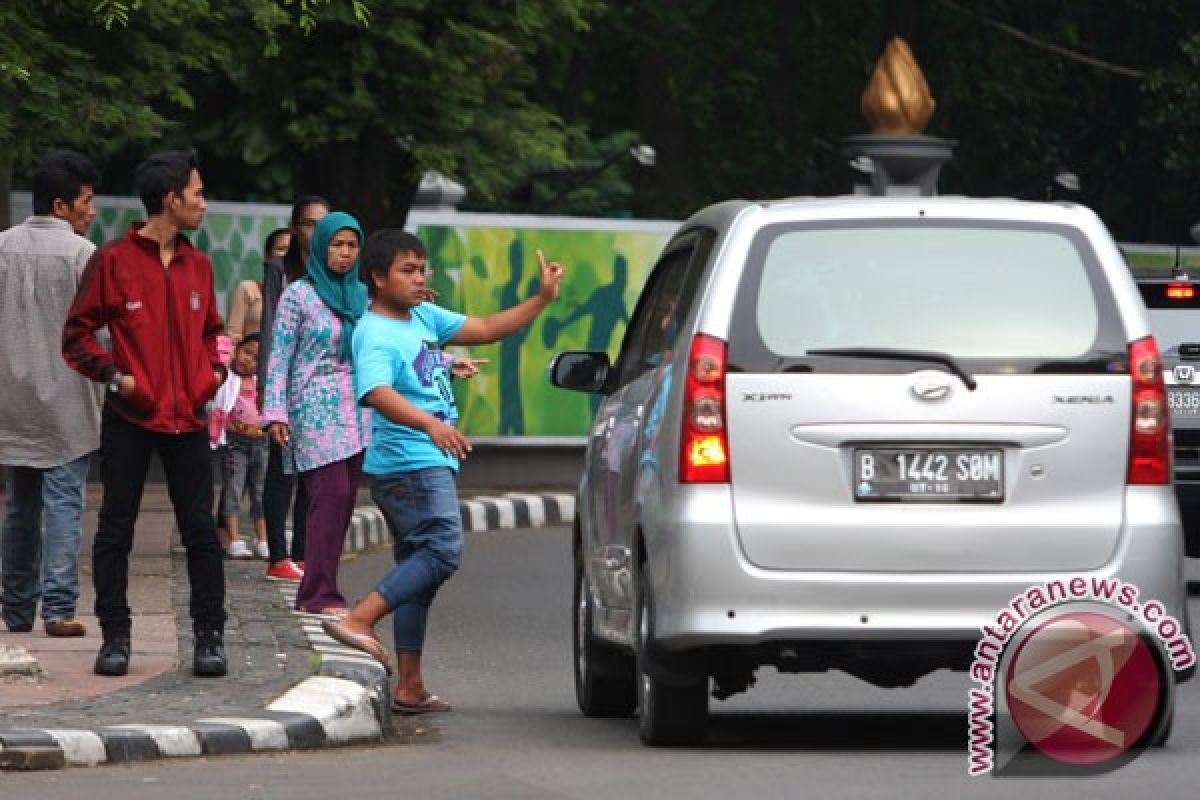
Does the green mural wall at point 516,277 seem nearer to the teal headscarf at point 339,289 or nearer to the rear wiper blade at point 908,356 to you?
the teal headscarf at point 339,289

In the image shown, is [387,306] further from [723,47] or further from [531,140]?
[723,47]

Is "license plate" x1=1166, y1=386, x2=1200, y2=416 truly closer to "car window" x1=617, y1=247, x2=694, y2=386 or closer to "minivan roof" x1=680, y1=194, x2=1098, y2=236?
"car window" x1=617, y1=247, x2=694, y2=386

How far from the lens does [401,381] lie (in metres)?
11.6

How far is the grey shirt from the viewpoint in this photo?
43.1 feet

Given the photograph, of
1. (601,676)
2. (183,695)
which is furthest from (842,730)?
(183,695)

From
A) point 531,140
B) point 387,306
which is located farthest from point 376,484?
point 531,140

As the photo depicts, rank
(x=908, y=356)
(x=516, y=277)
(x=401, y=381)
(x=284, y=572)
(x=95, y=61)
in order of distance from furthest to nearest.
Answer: (x=516, y=277)
(x=95, y=61)
(x=284, y=572)
(x=401, y=381)
(x=908, y=356)

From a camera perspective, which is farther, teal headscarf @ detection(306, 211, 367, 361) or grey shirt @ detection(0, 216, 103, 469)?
teal headscarf @ detection(306, 211, 367, 361)

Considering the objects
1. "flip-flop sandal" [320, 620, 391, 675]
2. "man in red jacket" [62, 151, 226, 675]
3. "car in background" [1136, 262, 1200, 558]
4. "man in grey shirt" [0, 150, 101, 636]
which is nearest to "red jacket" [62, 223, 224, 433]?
"man in red jacket" [62, 151, 226, 675]

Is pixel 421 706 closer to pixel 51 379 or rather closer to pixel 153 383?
pixel 153 383

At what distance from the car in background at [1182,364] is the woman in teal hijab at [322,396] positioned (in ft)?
15.0

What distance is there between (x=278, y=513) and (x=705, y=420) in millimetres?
7280

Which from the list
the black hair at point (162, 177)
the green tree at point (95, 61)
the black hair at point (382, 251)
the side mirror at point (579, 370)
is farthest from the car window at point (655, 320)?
the green tree at point (95, 61)

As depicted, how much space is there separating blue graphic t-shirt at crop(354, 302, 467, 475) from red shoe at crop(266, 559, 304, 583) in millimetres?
5075
